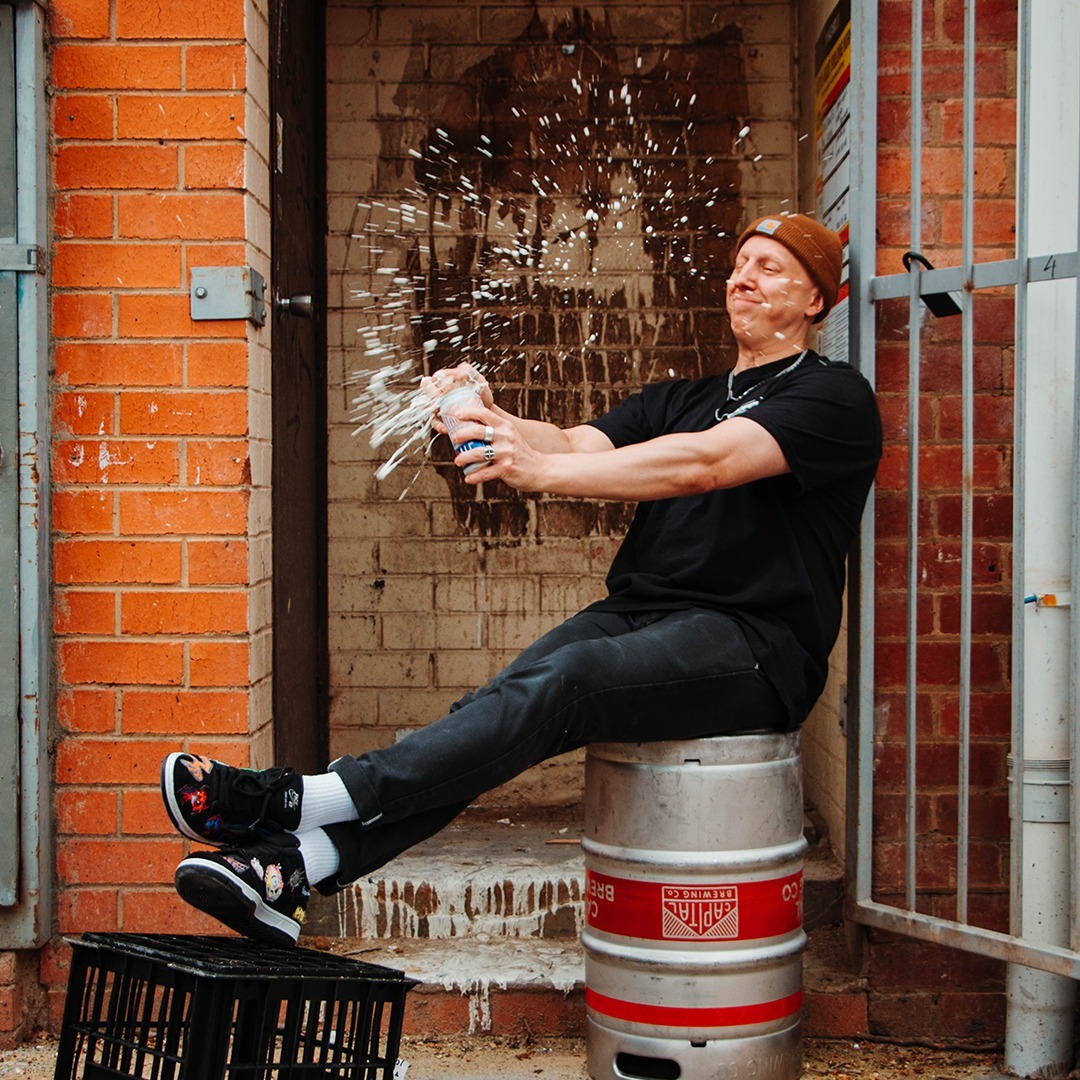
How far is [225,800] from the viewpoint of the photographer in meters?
2.56

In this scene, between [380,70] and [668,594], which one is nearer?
[668,594]

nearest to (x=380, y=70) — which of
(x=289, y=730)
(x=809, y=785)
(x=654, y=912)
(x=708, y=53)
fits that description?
(x=708, y=53)

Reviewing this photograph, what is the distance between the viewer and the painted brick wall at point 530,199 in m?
4.69

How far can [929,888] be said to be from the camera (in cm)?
338

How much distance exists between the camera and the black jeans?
2668 mm

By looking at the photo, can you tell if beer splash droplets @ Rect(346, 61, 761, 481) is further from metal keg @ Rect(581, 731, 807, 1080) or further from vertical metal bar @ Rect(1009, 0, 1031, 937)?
metal keg @ Rect(581, 731, 807, 1080)

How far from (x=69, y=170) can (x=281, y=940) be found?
1.94 metres

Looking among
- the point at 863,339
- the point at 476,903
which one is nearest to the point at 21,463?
the point at 476,903

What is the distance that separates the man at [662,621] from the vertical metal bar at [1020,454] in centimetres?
35

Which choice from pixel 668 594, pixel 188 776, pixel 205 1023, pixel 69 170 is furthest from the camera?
pixel 69 170

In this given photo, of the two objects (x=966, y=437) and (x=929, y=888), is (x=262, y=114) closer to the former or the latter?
(x=966, y=437)

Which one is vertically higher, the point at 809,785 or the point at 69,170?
the point at 69,170

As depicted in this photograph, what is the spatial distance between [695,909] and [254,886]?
3.04ft

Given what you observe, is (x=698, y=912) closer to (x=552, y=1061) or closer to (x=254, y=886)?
(x=552, y=1061)
